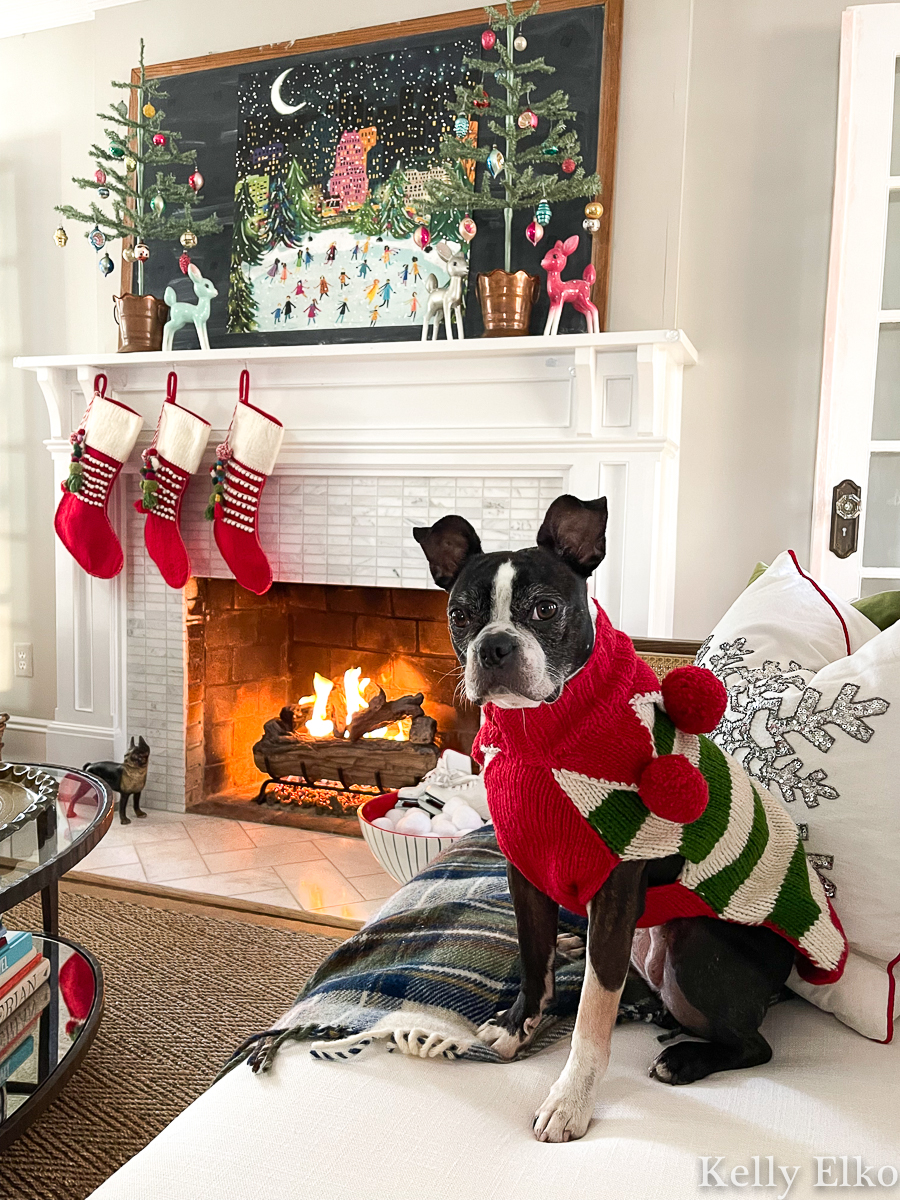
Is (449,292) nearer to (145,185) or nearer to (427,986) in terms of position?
(145,185)

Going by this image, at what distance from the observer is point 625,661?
3.25 ft

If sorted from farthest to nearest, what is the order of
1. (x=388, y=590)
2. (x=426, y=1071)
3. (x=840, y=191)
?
1. (x=388, y=590)
2. (x=840, y=191)
3. (x=426, y=1071)

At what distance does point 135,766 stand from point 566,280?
6.71 feet

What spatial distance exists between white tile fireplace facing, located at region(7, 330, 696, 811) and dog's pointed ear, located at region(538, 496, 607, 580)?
153 cm

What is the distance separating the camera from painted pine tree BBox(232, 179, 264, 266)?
2912 millimetres

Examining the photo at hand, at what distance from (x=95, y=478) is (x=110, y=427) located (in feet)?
0.56

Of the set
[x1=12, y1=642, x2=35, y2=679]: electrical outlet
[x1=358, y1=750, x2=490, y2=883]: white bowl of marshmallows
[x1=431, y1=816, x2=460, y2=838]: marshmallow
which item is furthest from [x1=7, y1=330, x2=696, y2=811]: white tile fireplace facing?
[x1=431, y1=816, x2=460, y2=838]: marshmallow

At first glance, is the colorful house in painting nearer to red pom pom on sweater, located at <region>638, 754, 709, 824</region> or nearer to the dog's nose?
the dog's nose

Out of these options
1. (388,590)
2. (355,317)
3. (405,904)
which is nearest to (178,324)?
(355,317)

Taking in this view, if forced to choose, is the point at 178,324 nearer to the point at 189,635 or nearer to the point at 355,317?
the point at 355,317

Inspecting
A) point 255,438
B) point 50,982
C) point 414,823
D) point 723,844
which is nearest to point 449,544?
point 723,844

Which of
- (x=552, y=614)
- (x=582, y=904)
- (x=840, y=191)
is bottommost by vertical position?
(x=582, y=904)

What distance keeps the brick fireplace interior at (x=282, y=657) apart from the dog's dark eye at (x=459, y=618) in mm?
2147

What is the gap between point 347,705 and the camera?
10.8 ft
